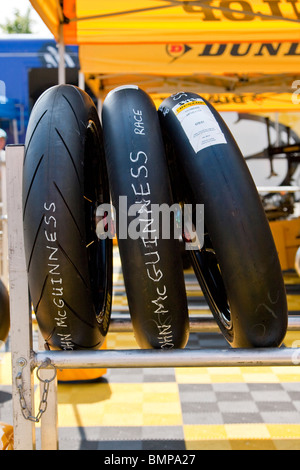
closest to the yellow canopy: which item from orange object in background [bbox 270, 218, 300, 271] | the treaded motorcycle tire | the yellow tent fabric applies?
the yellow tent fabric

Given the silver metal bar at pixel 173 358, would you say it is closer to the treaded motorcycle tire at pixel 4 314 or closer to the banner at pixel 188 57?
the treaded motorcycle tire at pixel 4 314

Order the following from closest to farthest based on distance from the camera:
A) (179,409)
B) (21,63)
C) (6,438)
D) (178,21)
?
1. (6,438)
2. (179,409)
3. (178,21)
4. (21,63)

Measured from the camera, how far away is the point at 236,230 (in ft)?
3.27

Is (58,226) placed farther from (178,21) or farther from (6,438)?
(178,21)

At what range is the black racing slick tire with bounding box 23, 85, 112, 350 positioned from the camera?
998 millimetres

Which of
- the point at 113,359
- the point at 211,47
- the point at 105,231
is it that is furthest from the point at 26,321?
the point at 211,47

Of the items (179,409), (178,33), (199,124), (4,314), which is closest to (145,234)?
(199,124)

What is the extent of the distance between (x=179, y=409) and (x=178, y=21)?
102 inches

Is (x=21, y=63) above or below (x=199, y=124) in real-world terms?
→ above

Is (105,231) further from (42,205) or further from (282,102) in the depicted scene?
(282,102)

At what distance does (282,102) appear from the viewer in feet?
18.8

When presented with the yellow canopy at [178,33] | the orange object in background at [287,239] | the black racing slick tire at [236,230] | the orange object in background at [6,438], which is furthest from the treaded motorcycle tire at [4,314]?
the orange object in background at [287,239]
